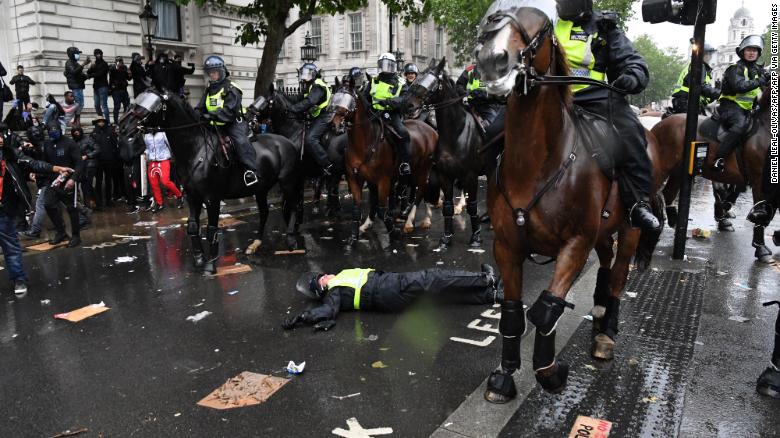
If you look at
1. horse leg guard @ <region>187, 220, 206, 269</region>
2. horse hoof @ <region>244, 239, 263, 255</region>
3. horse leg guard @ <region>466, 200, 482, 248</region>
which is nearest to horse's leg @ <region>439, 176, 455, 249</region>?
horse leg guard @ <region>466, 200, 482, 248</region>

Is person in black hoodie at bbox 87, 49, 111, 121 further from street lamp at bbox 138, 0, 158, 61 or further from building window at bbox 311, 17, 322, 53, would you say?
building window at bbox 311, 17, 322, 53

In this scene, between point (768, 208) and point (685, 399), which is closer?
point (685, 399)

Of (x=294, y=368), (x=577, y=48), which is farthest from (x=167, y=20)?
(x=577, y=48)

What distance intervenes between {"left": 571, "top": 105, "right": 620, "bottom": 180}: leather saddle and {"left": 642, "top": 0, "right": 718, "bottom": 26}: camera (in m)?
3.70

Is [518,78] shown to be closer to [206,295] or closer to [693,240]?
[206,295]

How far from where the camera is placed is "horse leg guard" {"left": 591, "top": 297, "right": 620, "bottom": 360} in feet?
15.9

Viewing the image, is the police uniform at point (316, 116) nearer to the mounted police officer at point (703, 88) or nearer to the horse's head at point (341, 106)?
the horse's head at point (341, 106)

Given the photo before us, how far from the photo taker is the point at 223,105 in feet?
26.0

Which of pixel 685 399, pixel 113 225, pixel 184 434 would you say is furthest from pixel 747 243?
pixel 113 225

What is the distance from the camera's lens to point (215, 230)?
817cm

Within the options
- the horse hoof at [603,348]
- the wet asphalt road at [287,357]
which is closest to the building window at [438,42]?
the wet asphalt road at [287,357]

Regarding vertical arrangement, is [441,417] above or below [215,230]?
below

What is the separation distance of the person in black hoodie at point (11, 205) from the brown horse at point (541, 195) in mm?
6091

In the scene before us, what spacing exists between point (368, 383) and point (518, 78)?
2576 millimetres
